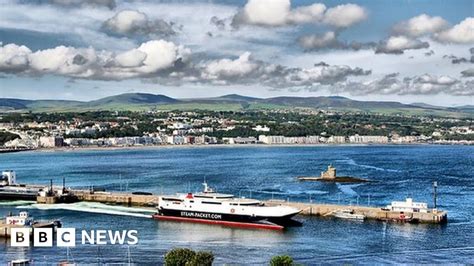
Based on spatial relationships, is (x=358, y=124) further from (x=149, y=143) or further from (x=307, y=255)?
(x=307, y=255)

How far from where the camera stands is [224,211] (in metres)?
37.9

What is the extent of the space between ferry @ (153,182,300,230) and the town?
97909 millimetres

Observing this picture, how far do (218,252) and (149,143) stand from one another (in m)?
119

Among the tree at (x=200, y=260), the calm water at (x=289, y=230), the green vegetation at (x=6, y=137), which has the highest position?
the green vegetation at (x=6, y=137)

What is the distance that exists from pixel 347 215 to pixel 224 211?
20.7 feet

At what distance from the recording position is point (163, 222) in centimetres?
3866

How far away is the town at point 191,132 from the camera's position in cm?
14262

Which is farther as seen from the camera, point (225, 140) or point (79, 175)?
point (225, 140)

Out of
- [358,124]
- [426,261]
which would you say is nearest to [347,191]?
→ [426,261]

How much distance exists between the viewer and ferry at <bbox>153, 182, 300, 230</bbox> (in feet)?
120

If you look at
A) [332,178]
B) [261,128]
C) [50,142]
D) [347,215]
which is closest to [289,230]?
[347,215]

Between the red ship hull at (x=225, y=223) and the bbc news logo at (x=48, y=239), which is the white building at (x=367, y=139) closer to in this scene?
the red ship hull at (x=225, y=223)

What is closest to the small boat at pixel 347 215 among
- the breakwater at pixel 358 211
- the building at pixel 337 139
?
the breakwater at pixel 358 211

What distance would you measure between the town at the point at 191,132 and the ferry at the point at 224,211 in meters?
97.9
